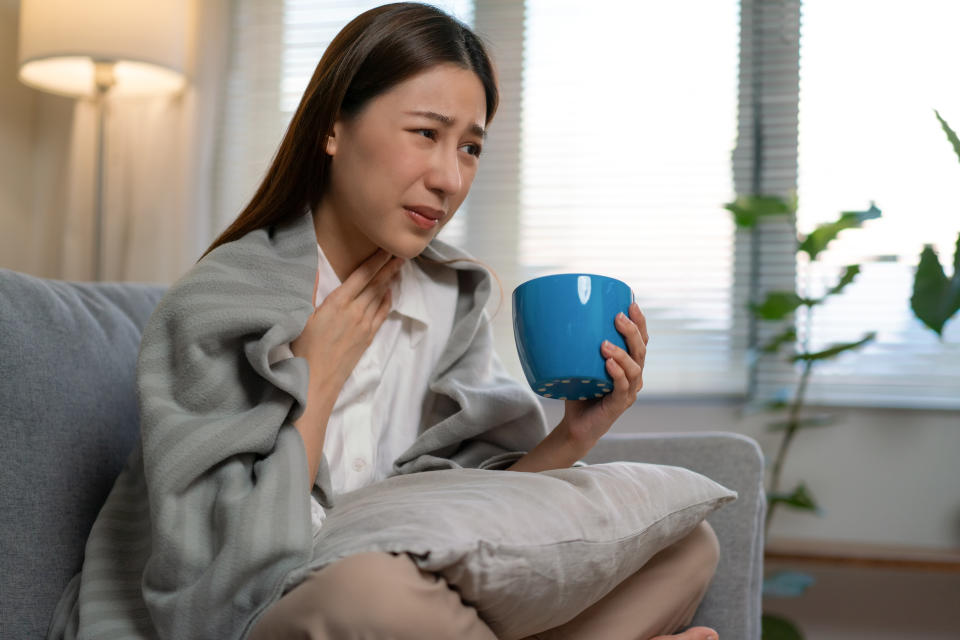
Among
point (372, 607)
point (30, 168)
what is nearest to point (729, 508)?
point (372, 607)

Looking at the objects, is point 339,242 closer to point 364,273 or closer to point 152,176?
point 364,273

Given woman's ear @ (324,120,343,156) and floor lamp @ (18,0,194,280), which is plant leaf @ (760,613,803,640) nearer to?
woman's ear @ (324,120,343,156)

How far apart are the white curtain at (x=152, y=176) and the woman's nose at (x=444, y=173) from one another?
5.19 ft

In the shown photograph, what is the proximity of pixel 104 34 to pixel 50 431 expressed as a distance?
4.97ft

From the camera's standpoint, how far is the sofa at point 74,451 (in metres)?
0.93

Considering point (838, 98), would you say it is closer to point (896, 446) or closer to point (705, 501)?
point (896, 446)

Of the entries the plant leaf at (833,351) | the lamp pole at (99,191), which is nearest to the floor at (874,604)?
the plant leaf at (833,351)

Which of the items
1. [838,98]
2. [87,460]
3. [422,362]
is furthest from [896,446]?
[87,460]

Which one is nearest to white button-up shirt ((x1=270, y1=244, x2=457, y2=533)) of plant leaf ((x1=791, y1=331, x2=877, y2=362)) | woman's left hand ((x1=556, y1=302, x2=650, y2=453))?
woman's left hand ((x1=556, y1=302, x2=650, y2=453))

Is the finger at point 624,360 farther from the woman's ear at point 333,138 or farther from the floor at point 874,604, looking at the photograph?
the floor at point 874,604

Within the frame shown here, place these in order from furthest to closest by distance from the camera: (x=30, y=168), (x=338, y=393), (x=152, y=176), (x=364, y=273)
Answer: (x=30, y=168), (x=152, y=176), (x=364, y=273), (x=338, y=393)

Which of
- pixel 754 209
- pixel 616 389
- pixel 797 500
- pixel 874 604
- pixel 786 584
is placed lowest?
pixel 874 604

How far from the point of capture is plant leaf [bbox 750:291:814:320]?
1.98 metres

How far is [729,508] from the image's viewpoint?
48.4 inches
